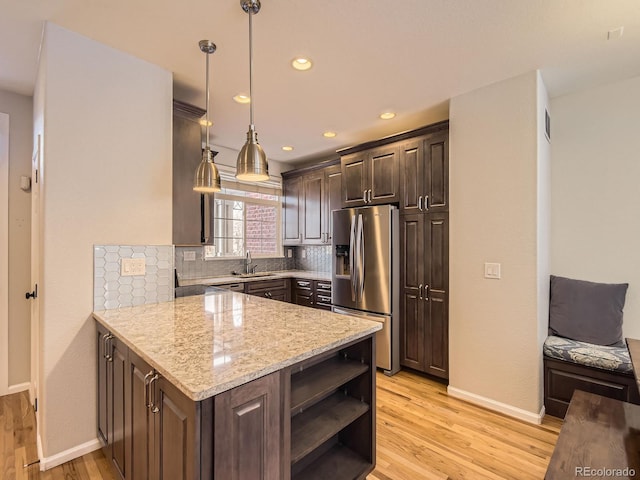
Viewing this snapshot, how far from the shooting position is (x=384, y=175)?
340 centimetres

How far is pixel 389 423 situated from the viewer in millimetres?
2340

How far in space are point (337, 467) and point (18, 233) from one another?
3.16m

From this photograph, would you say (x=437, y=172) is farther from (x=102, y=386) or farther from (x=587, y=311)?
(x=102, y=386)

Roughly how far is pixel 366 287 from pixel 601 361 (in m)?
1.92

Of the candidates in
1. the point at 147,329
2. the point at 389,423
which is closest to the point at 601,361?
the point at 389,423

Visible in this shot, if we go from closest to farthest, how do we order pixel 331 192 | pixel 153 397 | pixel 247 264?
pixel 153 397 < pixel 331 192 < pixel 247 264

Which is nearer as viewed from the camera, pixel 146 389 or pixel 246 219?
pixel 146 389

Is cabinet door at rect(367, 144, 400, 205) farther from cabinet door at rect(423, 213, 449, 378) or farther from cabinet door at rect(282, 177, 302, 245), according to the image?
cabinet door at rect(282, 177, 302, 245)

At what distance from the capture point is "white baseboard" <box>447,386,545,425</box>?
2.32 m

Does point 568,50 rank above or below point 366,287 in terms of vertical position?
above

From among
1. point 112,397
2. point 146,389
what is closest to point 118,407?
point 112,397

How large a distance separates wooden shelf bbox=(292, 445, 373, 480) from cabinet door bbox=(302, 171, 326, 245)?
2.97 metres

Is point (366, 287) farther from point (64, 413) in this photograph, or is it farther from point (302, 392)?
point (64, 413)

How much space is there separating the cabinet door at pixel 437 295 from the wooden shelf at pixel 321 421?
162 cm
